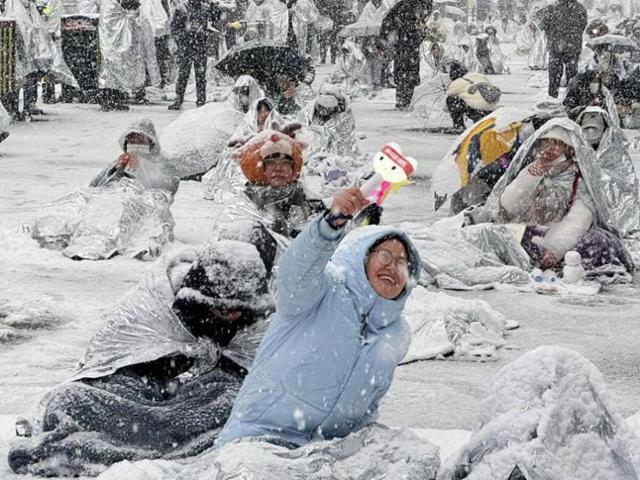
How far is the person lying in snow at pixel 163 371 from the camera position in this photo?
3910mm

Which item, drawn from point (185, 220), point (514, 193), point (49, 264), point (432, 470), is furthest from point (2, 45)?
point (432, 470)

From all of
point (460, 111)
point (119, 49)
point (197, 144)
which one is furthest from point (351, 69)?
point (197, 144)

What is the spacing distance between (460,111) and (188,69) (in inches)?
177

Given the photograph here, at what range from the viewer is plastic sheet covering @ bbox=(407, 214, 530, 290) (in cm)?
689

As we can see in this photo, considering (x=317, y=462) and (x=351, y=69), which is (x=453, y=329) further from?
(x=351, y=69)

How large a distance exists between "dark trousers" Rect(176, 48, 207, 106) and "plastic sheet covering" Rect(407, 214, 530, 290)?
9941mm

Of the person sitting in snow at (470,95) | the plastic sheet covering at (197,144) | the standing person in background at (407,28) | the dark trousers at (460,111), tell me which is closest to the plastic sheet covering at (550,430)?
the plastic sheet covering at (197,144)

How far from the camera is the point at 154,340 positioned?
4.18 metres

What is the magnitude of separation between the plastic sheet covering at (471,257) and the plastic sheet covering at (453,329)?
2.57 feet

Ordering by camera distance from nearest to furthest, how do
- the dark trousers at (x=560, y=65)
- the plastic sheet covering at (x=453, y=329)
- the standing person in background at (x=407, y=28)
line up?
the plastic sheet covering at (x=453, y=329)
the standing person in background at (x=407, y=28)
the dark trousers at (x=560, y=65)

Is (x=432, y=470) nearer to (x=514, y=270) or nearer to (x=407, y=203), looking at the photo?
(x=514, y=270)

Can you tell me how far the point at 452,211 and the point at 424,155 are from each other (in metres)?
4.49

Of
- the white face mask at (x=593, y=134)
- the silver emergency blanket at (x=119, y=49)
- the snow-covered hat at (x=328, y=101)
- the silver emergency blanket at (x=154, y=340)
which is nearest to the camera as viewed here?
the silver emergency blanket at (x=154, y=340)

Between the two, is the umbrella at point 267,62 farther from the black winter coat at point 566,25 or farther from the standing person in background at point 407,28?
the black winter coat at point 566,25
